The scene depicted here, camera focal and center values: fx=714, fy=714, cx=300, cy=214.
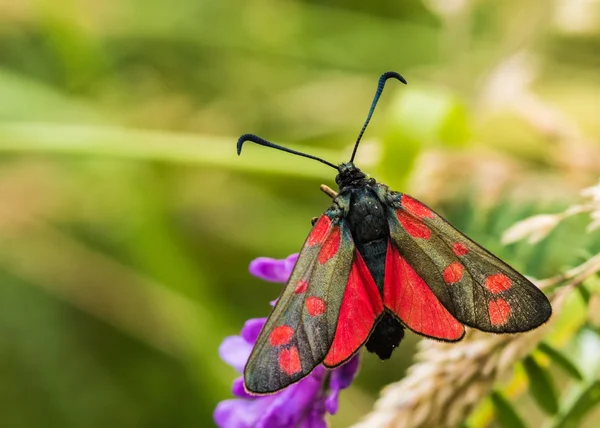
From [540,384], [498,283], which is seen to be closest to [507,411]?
[540,384]

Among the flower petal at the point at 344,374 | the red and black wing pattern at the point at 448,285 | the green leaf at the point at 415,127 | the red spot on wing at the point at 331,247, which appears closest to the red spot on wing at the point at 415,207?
the red and black wing pattern at the point at 448,285

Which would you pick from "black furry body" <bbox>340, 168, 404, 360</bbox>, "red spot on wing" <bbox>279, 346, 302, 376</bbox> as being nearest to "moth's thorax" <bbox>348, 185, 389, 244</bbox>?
"black furry body" <bbox>340, 168, 404, 360</bbox>

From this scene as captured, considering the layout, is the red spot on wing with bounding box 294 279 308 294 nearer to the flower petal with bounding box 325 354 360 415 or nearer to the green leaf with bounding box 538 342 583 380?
the flower petal with bounding box 325 354 360 415

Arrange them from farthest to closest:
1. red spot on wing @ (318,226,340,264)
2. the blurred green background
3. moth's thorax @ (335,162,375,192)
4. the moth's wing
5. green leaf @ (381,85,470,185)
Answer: the blurred green background → green leaf @ (381,85,470,185) → moth's thorax @ (335,162,375,192) → red spot on wing @ (318,226,340,264) → the moth's wing

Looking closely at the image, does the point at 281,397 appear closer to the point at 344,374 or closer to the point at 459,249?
the point at 344,374

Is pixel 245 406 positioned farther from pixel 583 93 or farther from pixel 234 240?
pixel 583 93

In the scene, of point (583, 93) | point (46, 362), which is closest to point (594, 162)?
point (583, 93)
